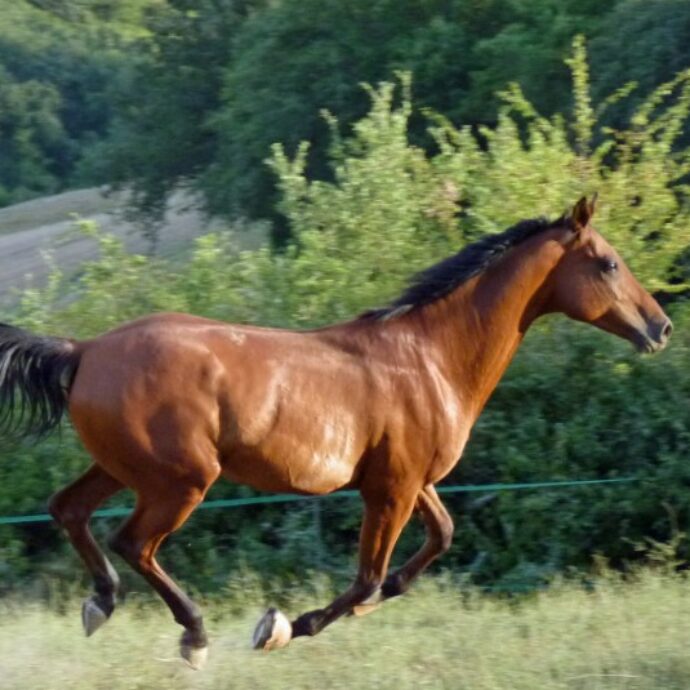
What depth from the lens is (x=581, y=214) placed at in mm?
6297

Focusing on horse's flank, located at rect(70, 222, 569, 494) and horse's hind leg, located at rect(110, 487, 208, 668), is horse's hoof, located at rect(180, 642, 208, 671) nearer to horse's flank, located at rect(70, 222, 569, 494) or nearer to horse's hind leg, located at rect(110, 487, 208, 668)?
horse's hind leg, located at rect(110, 487, 208, 668)

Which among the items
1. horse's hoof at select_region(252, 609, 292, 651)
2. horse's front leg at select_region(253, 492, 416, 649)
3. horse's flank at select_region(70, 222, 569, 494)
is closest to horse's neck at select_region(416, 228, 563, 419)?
horse's flank at select_region(70, 222, 569, 494)

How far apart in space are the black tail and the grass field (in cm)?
98

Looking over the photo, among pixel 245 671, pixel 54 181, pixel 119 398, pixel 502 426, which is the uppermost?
pixel 119 398

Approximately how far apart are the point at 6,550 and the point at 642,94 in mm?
10005

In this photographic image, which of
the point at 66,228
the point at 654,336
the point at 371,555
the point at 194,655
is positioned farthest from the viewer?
the point at 66,228

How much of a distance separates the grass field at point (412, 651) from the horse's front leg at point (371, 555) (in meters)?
0.13

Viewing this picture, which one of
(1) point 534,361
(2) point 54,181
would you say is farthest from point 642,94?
(2) point 54,181

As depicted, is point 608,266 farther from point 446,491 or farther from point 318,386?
point 446,491

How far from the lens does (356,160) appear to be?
38.0 ft

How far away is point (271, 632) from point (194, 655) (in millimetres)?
318

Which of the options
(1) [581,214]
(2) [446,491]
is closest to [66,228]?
(2) [446,491]

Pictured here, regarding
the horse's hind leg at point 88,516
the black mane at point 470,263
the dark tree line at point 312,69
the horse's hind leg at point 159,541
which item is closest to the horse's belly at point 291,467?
the horse's hind leg at point 159,541

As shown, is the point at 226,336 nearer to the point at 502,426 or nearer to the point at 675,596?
the point at 675,596
